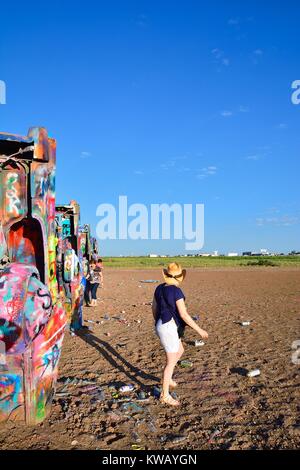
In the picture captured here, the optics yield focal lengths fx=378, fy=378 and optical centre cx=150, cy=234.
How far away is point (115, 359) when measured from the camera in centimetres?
688

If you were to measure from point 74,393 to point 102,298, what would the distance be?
Result: 11.1 meters

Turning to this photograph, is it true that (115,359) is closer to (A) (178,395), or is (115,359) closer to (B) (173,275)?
(A) (178,395)

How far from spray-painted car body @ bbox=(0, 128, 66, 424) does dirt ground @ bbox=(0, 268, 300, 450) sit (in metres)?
0.34

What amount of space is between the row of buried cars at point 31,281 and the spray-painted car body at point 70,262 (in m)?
0.02

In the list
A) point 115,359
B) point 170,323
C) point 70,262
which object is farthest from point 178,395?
point 70,262

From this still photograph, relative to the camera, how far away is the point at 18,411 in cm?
Answer: 411

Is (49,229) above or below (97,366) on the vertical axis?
above

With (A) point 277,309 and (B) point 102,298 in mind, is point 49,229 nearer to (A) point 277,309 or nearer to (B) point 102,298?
(A) point 277,309

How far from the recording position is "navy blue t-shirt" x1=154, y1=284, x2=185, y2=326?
184 inches

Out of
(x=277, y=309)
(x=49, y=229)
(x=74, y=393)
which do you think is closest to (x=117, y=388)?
(x=74, y=393)

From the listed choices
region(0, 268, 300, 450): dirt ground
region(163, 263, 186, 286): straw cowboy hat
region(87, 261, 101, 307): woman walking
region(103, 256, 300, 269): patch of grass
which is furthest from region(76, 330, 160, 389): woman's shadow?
region(103, 256, 300, 269): patch of grass

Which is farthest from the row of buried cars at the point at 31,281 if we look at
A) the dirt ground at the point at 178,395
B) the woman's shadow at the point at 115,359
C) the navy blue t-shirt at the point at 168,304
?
the navy blue t-shirt at the point at 168,304

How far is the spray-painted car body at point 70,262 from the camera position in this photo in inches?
332

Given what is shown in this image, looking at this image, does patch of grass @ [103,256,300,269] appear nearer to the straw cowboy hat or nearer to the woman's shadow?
the woman's shadow
